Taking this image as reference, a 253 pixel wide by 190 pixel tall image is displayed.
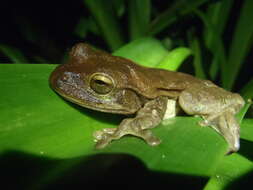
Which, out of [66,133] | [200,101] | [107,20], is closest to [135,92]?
[200,101]

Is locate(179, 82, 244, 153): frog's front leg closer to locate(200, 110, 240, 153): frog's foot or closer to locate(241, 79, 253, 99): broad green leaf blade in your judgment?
locate(200, 110, 240, 153): frog's foot

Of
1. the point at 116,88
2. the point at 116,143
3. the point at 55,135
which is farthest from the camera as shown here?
the point at 116,88

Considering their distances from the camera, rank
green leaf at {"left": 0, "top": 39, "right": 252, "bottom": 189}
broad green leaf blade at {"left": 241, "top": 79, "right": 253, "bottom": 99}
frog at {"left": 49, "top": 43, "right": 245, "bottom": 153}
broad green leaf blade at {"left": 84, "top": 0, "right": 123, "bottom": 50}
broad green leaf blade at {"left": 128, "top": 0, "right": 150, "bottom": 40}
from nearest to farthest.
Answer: green leaf at {"left": 0, "top": 39, "right": 252, "bottom": 189}
frog at {"left": 49, "top": 43, "right": 245, "bottom": 153}
broad green leaf blade at {"left": 241, "top": 79, "right": 253, "bottom": 99}
broad green leaf blade at {"left": 84, "top": 0, "right": 123, "bottom": 50}
broad green leaf blade at {"left": 128, "top": 0, "right": 150, "bottom": 40}

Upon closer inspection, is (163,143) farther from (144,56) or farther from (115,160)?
(144,56)

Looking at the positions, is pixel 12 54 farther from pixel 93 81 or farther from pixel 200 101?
pixel 200 101

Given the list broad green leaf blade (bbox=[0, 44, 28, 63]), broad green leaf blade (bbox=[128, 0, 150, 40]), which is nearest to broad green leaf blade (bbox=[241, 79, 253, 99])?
broad green leaf blade (bbox=[128, 0, 150, 40])

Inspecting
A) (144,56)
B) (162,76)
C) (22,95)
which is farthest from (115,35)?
(22,95)
